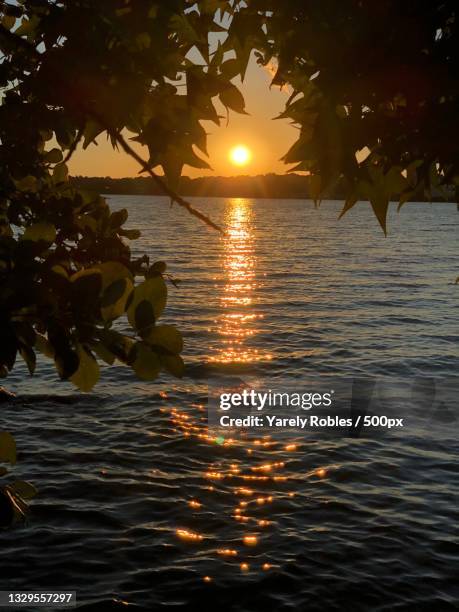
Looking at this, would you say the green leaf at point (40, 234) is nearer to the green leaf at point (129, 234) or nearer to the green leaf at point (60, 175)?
the green leaf at point (129, 234)

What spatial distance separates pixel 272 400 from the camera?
19734 millimetres

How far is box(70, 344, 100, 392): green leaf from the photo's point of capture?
6.54ft

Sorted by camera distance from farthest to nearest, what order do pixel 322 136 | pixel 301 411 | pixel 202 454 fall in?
pixel 301 411
pixel 202 454
pixel 322 136

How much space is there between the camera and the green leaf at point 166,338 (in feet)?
6.20

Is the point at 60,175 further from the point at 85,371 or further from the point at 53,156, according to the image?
the point at 85,371

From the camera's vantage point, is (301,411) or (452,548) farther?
(301,411)

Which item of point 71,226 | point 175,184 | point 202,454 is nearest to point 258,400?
point 202,454

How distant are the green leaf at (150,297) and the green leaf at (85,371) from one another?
0.21 meters

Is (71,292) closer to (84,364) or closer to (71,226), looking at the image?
(84,364)

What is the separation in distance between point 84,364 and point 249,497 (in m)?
11.6

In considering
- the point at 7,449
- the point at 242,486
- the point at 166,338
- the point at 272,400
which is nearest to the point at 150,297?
the point at 166,338

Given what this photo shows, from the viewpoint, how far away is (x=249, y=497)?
13.0 metres

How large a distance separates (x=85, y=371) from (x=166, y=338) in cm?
30

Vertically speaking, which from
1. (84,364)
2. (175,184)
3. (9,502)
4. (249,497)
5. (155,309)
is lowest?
(249,497)
